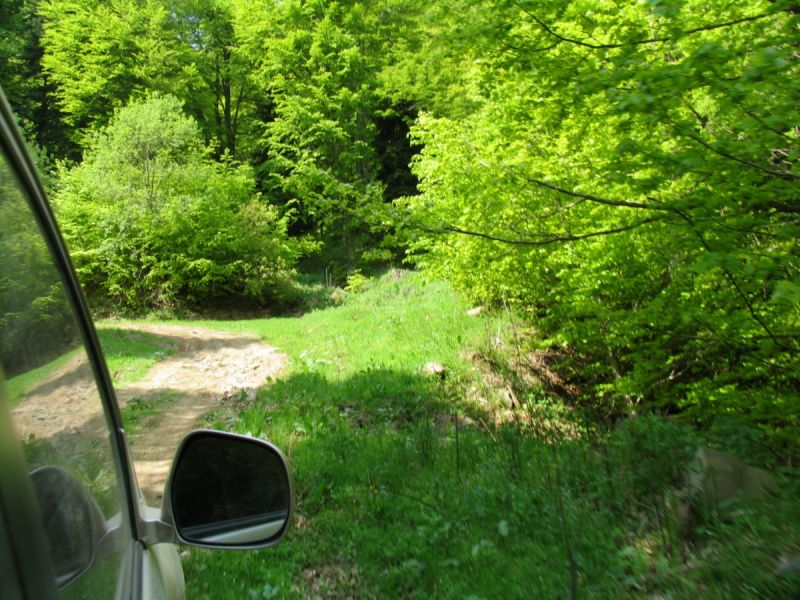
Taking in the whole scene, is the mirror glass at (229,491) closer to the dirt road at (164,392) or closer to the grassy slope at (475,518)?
the dirt road at (164,392)

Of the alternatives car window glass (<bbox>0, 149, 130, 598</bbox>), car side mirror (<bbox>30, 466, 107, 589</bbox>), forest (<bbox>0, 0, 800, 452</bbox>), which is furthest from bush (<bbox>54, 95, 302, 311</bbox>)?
car side mirror (<bbox>30, 466, 107, 589</bbox>)

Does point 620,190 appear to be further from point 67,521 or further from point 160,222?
point 160,222

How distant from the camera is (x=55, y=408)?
3.51ft

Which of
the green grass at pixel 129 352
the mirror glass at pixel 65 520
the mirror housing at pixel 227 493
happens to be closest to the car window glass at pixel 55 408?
the mirror glass at pixel 65 520

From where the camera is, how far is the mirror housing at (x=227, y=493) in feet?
5.17

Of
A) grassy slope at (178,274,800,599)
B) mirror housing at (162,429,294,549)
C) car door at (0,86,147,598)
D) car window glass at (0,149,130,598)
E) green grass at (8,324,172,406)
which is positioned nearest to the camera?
car door at (0,86,147,598)

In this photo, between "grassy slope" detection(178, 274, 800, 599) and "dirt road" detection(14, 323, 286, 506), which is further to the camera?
"grassy slope" detection(178, 274, 800, 599)

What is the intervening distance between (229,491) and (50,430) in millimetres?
724

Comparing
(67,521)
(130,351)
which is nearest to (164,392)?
(130,351)

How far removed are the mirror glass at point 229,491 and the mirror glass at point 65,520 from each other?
370 mm

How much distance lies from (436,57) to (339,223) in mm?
26642

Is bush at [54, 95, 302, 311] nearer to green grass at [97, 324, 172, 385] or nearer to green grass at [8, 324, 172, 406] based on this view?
green grass at [8, 324, 172, 406]

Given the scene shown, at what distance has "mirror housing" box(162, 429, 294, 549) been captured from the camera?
158cm

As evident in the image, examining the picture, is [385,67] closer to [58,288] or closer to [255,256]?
[255,256]
